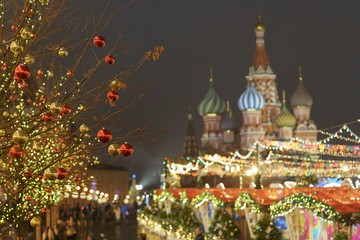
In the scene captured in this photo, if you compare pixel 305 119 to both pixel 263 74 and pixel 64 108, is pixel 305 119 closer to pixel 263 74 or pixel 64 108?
pixel 263 74

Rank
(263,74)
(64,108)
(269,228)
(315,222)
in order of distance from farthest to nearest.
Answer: (263,74)
(269,228)
(315,222)
(64,108)

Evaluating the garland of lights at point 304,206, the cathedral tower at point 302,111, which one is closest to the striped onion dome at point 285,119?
the cathedral tower at point 302,111

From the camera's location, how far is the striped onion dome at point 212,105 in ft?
274

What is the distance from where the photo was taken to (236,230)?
62.0 feet

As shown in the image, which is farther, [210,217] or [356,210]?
[210,217]

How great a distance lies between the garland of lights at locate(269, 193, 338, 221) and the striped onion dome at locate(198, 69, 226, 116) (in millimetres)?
68140

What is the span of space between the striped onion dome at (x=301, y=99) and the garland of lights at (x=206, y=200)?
60728mm

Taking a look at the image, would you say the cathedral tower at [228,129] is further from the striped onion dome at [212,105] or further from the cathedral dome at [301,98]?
the cathedral dome at [301,98]

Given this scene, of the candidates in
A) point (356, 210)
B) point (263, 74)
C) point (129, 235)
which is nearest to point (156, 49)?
point (356, 210)

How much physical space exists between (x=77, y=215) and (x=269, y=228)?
751 inches

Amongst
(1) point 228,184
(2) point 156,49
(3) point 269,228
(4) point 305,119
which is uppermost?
(4) point 305,119

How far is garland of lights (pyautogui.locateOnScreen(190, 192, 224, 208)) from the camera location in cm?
2016

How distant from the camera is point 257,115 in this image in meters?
75.4

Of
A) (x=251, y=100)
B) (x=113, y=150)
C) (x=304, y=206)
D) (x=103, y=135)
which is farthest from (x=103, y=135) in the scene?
(x=251, y=100)
